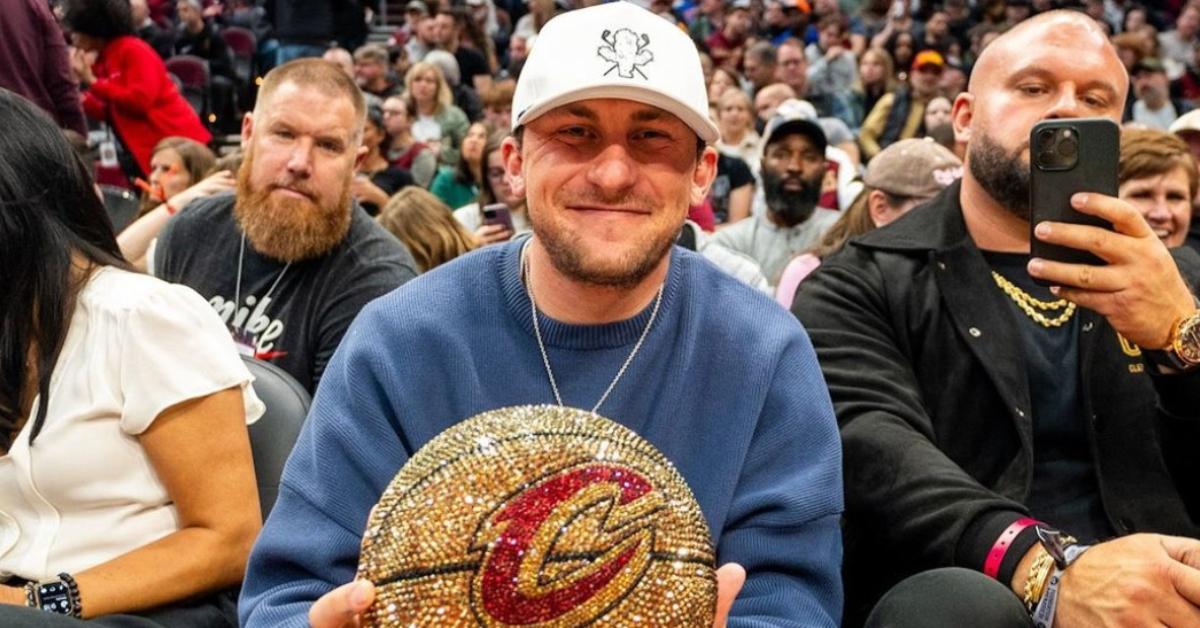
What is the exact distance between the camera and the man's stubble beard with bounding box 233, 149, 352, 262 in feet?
12.2

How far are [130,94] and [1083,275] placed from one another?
6.77 metres

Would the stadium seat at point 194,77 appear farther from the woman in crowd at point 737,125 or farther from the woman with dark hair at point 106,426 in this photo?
the woman with dark hair at point 106,426

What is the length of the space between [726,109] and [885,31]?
605 cm

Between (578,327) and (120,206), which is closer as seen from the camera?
(578,327)

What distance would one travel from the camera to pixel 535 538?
133 cm

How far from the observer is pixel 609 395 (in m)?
1.85

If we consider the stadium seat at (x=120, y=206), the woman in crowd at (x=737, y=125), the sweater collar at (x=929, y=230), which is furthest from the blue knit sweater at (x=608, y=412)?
the woman in crowd at (x=737, y=125)

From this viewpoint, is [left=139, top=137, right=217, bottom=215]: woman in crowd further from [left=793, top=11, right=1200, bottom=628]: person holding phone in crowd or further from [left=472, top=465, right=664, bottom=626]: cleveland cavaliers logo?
[left=472, top=465, right=664, bottom=626]: cleveland cavaliers logo

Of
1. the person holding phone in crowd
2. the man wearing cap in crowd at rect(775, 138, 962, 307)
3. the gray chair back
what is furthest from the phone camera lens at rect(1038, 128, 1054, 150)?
the man wearing cap in crowd at rect(775, 138, 962, 307)

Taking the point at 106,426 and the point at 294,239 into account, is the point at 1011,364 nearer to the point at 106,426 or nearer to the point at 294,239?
the point at 106,426

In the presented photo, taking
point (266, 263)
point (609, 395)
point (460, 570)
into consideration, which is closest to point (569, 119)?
point (609, 395)

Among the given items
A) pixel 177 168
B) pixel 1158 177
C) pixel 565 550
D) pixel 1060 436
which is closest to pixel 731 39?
pixel 177 168

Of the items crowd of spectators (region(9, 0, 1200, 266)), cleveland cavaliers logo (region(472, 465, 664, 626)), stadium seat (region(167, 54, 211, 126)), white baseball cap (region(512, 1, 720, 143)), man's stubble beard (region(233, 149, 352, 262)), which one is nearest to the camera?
cleveland cavaliers logo (region(472, 465, 664, 626))

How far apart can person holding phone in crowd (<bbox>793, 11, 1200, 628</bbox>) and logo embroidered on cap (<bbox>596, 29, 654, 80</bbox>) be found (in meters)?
0.73
